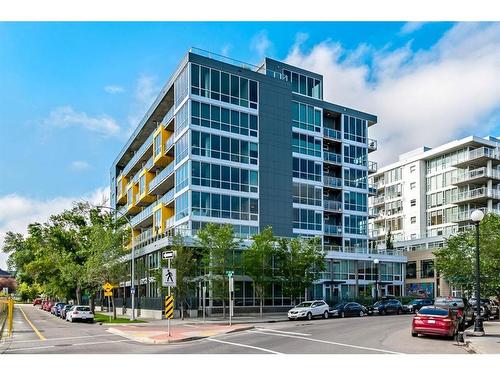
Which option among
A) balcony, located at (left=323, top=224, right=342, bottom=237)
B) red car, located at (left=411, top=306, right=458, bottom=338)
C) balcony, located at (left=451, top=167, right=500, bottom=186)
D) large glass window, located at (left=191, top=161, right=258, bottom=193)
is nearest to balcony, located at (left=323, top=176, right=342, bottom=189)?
balcony, located at (left=323, top=224, right=342, bottom=237)

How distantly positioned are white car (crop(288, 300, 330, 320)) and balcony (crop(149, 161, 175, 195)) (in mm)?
21023

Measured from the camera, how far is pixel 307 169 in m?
63.7

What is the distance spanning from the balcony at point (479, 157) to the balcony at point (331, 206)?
888 inches

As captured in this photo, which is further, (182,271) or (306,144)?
(306,144)

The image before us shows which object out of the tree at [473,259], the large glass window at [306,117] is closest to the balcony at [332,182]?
the large glass window at [306,117]

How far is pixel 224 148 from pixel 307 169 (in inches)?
484

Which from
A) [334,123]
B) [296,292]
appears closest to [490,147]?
[334,123]

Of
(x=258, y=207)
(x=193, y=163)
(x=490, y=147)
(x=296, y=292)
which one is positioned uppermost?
(x=490, y=147)

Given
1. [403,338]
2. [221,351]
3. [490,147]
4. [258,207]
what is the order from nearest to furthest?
1. [221,351]
2. [403,338]
3. [258,207]
4. [490,147]

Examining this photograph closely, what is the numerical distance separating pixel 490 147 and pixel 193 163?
155 feet

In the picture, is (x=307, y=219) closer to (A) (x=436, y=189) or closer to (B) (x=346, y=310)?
(B) (x=346, y=310)

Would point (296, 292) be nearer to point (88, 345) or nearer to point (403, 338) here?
point (403, 338)

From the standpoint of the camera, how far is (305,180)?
63125mm

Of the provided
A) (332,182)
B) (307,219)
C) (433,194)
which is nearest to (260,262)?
(307,219)
